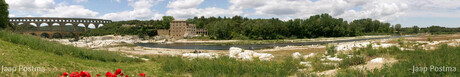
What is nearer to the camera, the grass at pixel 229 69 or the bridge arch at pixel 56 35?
the grass at pixel 229 69

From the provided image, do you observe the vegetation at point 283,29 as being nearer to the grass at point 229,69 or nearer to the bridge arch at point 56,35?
the bridge arch at point 56,35

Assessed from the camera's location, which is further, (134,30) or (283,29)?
(134,30)

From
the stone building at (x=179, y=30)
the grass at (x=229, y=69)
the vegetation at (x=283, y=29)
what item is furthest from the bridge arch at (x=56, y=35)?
the grass at (x=229, y=69)

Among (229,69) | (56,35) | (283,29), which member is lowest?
(56,35)

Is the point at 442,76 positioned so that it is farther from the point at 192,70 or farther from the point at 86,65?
the point at 86,65

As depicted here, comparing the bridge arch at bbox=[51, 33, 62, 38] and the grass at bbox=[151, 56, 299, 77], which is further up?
the grass at bbox=[151, 56, 299, 77]

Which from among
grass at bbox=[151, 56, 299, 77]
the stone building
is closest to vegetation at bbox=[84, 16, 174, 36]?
the stone building

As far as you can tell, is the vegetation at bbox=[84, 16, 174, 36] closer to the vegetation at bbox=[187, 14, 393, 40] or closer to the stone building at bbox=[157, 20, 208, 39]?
the stone building at bbox=[157, 20, 208, 39]

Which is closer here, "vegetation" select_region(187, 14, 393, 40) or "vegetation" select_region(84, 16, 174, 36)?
"vegetation" select_region(187, 14, 393, 40)

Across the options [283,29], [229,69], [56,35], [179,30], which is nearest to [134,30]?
[179,30]

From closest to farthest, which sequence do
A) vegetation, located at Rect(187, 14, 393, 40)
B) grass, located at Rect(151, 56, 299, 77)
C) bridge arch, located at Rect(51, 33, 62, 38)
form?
grass, located at Rect(151, 56, 299, 77) < vegetation, located at Rect(187, 14, 393, 40) < bridge arch, located at Rect(51, 33, 62, 38)

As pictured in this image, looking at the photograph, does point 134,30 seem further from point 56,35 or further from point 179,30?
point 56,35

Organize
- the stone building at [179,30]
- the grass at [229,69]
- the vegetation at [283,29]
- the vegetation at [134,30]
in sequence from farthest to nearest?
the vegetation at [134,30] < the stone building at [179,30] < the vegetation at [283,29] < the grass at [229,69]

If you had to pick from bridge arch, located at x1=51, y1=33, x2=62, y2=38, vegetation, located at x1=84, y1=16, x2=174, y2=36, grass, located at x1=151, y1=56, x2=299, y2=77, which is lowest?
bridge arch, located at x1=51, y1=33, x2=62, y2=38
